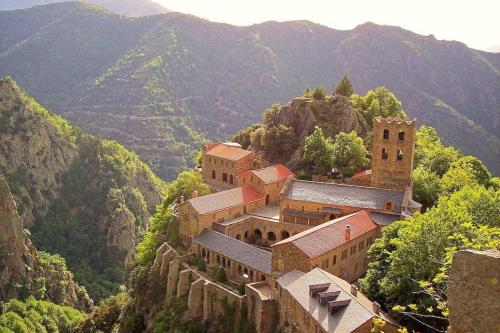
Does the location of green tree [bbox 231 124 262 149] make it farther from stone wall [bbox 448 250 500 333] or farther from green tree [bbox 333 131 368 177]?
stone wall [bbox 448 250 500 333]

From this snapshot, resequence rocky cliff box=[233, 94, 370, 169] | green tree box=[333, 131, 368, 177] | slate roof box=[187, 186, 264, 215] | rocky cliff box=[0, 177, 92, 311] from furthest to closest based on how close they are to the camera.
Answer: rocky cliff box=[0, 177, 92, 311] → rocky cliff box=[233, 94, 370, 169] → green tree box=[333, 131, 368, 177] → slate roof box=[187, 186, 264, 215]

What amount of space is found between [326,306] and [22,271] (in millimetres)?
85352

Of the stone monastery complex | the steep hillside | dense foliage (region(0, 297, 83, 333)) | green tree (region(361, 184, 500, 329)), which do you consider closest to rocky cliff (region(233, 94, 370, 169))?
the stone monastery complex

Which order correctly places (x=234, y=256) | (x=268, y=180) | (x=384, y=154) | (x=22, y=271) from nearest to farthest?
1. (x=234, y=256)
2. (x=384, y=154)
3. (x=268, y=180)
4. (x=22, y=271)

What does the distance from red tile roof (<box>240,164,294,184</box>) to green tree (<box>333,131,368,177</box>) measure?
24.1ft

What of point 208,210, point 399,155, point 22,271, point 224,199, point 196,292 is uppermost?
point 399,155

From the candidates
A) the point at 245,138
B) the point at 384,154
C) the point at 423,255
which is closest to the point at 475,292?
the point at 423,255

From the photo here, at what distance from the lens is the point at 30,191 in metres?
134

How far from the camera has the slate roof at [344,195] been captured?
57031 mm

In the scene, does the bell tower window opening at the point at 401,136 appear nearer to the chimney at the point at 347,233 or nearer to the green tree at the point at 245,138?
the chimney at the point at 347,233

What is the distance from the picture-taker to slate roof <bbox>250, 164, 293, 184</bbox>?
66.1m

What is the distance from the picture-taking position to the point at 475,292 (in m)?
16.3

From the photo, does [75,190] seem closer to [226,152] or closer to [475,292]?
[226,152]

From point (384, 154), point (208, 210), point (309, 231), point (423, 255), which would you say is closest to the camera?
point (423, 255)
